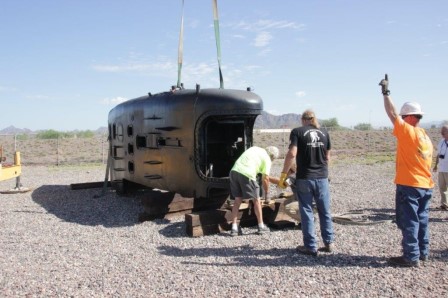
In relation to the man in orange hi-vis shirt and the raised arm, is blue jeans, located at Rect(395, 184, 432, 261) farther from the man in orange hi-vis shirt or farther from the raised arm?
the raised arm

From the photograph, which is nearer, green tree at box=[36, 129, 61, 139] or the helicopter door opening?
the helicopter door opening

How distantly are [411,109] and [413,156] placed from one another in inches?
24.0

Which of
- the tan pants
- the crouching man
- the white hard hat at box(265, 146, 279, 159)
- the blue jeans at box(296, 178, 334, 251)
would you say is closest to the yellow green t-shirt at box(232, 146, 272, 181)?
the crouching man

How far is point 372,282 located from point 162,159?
5105 mm

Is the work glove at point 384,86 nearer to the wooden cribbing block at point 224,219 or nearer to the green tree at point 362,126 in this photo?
the wooden cribbing block at point 224,219

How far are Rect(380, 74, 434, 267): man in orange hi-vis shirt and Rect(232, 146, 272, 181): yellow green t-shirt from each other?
7.43ft

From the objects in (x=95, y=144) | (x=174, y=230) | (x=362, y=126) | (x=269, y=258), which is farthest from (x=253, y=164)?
(x=362, y=126)

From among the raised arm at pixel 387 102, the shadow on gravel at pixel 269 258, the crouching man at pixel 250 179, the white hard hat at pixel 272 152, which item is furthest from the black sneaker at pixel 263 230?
the raised arm at pixel 387 102

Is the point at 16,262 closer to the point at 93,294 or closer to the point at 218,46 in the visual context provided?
the point at 93,294

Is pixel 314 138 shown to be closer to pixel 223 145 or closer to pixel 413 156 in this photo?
pixel 413 156

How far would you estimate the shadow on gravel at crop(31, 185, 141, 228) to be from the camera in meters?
8.70

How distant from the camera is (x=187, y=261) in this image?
5.71m

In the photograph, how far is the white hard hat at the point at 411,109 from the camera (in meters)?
5.29

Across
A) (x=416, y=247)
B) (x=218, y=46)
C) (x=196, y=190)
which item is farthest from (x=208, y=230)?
(x=218, y=46)
